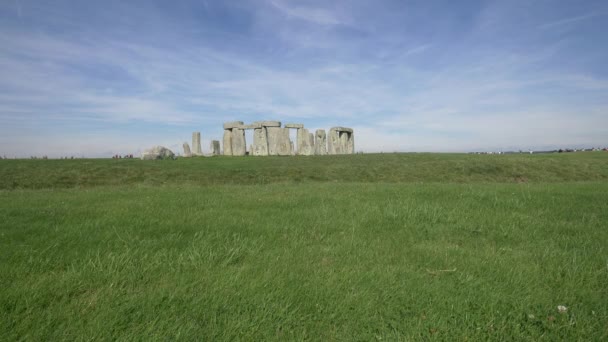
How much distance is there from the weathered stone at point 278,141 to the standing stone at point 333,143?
5.37m

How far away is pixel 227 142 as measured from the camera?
1291 inches

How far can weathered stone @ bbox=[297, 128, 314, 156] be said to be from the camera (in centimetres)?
3250

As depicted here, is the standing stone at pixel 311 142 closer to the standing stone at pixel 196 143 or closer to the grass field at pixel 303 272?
the standing stone at pixel 196 143

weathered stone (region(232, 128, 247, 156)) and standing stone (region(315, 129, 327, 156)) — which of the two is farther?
standing stone (region(315, 129, 327, 156))

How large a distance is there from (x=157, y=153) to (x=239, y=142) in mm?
8210

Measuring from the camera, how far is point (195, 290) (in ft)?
9.53

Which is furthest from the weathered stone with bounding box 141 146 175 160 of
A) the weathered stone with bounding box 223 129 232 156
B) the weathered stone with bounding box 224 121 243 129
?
the weathered stone with bounding box 224 121 243 129

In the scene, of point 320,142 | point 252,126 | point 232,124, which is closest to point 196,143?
point 232,124

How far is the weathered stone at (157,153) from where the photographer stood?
1012 inches

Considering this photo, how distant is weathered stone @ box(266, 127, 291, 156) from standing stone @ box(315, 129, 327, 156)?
3673 millimetres

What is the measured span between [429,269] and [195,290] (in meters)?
2.39

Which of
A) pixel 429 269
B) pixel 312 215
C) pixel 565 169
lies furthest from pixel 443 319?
pixel 565 169

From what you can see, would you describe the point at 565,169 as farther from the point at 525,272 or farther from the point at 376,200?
the point at 525,272

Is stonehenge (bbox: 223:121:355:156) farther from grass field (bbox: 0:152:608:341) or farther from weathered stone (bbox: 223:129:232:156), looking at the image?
grass field (bbox: 0:152:608:341)
